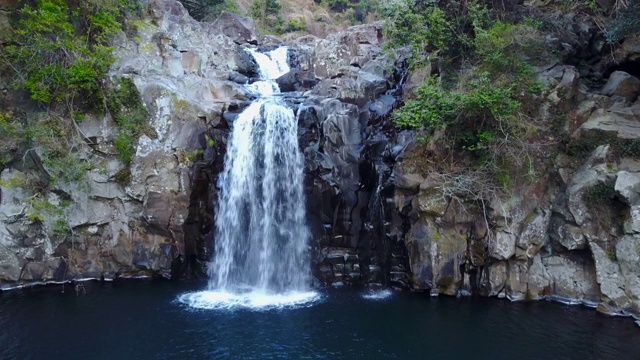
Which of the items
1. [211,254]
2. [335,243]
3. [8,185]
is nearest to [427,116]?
[335,243]

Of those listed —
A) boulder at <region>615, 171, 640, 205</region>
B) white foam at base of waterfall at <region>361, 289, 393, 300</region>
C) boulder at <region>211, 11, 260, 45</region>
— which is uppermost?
boulder at <region>211, 11, 260, 45</region>

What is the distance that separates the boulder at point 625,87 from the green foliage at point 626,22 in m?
1.72

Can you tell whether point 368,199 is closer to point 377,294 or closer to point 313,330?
point 377,294

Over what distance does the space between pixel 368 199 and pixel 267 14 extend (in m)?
29.3

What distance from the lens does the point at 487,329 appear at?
41.9 ft

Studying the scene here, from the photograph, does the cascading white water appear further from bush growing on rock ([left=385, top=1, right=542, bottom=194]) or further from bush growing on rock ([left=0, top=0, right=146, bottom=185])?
bush growing on rock ([left=385, top=1, right=542, bottom=194])

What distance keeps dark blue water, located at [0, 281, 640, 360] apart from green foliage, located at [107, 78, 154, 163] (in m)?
5.30

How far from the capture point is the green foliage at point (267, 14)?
3953 centimetres

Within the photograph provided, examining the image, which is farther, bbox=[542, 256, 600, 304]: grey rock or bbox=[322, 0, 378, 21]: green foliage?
bbox=[322, 0, 378, 21]: green foliage

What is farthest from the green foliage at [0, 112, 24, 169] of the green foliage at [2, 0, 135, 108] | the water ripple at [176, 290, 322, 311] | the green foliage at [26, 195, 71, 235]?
the water ripple at [176, 290, 322, 311]

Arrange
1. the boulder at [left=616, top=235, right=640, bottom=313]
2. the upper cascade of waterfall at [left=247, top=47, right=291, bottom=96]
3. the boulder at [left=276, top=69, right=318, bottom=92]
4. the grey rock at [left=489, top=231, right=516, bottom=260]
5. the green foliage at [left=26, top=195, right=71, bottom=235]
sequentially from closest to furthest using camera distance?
the boulder at [left=616, top=235, right=640, bottom=313], the grey rock at [left=489, top=231, right=516, bottom=260], the green foliage at [left=26, top=195, right=71, bottom=235], the boulder at [left=276, top=69, right=318, bottom=92], the upper cascade of waterfall at [left=247, top=47, right=291, bottom=96]

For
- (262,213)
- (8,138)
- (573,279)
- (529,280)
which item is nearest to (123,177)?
(8,138)

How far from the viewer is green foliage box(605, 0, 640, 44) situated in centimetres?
1330

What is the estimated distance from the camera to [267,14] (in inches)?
1596
